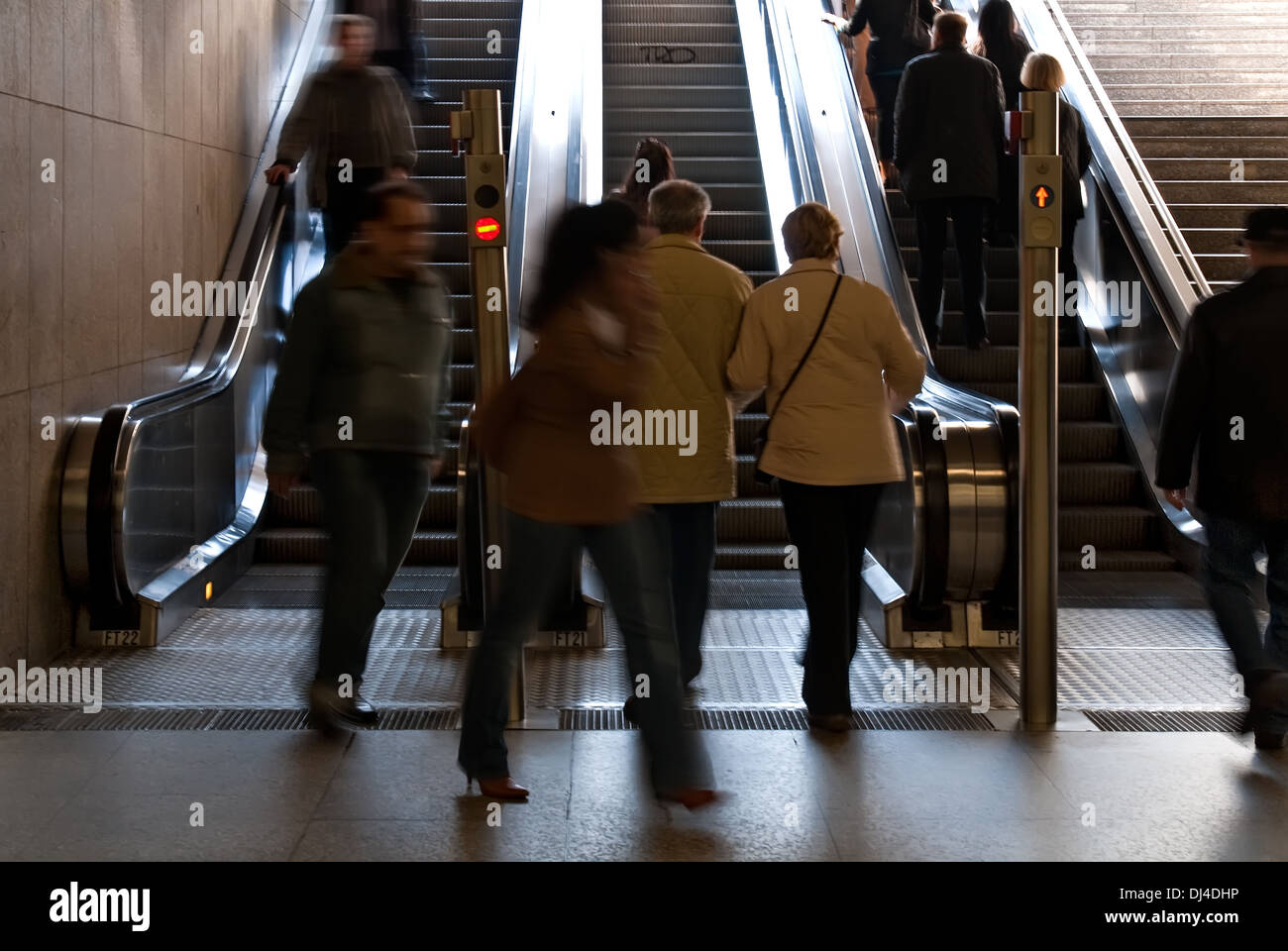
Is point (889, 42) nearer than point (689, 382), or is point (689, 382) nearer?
point (689, 382)

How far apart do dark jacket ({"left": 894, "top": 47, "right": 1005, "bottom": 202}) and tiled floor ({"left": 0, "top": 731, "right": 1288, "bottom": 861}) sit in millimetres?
3824

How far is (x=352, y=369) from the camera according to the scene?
14.3 ft

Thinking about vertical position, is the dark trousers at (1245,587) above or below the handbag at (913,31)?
below

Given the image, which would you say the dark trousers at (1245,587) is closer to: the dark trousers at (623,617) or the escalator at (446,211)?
the dark trousers at (623,617)

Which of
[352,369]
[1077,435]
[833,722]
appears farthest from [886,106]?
[352,369]

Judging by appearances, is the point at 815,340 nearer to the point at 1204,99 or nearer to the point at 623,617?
the point at 623,617

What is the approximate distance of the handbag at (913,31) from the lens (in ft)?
29.9

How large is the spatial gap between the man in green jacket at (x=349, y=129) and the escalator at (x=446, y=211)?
0.81 metres

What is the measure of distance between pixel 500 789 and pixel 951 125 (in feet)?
16.2

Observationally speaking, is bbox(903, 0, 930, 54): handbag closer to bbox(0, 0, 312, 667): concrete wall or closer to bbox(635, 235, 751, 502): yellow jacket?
bbox(0, 0, 312, 667): concrete wall

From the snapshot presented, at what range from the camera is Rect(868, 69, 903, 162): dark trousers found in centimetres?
928

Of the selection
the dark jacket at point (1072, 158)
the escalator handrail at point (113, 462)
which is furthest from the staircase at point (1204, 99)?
the escalator handrail at point (113, 462)

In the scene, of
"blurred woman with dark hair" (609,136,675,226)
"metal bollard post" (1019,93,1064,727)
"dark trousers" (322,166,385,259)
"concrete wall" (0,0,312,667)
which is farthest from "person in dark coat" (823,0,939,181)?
"metal bollard post" (1019,93,1064,727)
